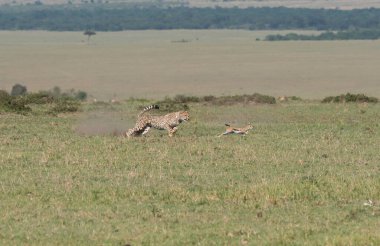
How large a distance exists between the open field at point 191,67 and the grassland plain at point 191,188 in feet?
98.9

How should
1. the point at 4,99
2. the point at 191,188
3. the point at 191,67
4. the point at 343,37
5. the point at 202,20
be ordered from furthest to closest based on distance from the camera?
1. the point at 202,20
2. the point at 343,37
3. the point at 191,67
4. the point at 4,99
5. the point at 191,188

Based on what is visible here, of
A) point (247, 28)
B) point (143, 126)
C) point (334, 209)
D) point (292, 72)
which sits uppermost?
point (334, 209)

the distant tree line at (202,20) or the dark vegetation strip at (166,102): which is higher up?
the dark vegetation strip at (166,102)

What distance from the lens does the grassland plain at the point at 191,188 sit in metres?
10.9

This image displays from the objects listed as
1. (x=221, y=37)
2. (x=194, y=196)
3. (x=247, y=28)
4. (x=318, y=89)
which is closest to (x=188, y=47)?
(x=221, y=37)

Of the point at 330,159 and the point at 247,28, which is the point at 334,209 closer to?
the point at 330,159

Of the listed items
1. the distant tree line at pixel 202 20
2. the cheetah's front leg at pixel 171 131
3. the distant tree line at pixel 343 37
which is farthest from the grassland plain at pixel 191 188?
the distant tree line at pixel 202 20

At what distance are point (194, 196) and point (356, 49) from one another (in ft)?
268

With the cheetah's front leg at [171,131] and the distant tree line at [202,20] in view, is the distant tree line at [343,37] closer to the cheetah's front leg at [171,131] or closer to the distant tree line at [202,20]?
the distant tree line at [202,20]

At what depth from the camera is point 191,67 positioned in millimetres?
75625

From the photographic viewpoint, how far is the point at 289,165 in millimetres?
16109

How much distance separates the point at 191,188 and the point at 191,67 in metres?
62.2

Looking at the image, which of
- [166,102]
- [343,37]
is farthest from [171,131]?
[343,37]

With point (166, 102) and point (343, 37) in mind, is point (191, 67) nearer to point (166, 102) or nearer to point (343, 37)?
point (166, 102)
